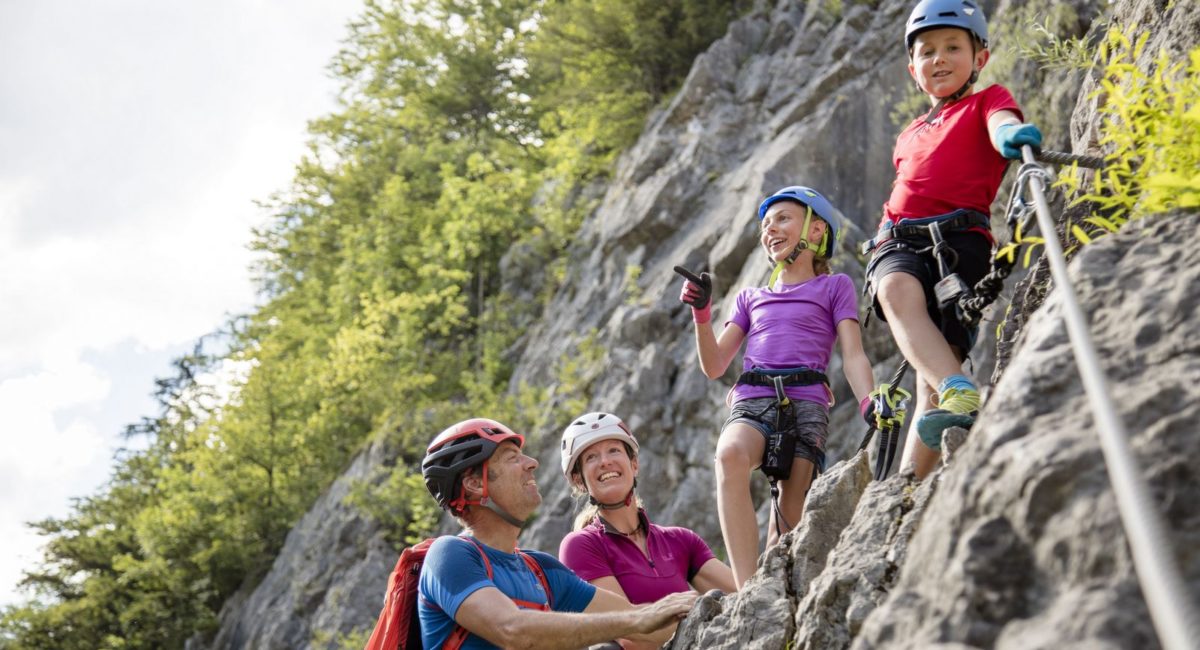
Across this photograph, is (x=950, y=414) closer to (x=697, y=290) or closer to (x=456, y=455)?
(x=697, y=290)

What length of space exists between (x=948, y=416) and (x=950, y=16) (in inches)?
87.7

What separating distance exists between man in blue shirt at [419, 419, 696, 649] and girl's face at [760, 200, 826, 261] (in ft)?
6.35

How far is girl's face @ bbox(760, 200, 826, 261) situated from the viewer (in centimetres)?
610

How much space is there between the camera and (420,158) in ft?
90.0

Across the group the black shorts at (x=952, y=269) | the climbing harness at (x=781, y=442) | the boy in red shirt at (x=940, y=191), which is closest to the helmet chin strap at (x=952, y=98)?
the boy in red shirt at (x=940, y=191)

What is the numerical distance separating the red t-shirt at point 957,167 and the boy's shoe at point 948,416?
1.32 m

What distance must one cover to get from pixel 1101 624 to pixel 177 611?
26.9 metres

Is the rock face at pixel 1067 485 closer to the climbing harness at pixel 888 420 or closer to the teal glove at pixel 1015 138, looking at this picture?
the teal glove at pixel 1015 138

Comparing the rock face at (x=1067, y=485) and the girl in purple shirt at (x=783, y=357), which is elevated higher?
the girl in purple shirt at (x=783, y=357)

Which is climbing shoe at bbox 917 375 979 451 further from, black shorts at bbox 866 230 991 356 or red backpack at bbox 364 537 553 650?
red backpack at bbox 364 537 553 650

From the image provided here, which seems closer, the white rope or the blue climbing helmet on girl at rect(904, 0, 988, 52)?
the white rope

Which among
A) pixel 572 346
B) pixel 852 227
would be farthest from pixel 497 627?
pixel 572 346

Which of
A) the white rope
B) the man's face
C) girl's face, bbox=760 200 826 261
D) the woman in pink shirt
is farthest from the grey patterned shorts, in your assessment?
the white rope

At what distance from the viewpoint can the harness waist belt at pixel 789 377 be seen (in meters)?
5.83
